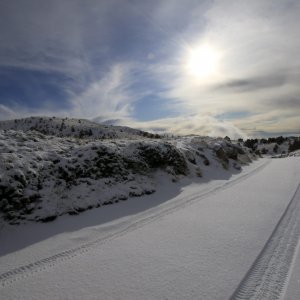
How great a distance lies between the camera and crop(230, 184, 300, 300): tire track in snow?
16.3 feet

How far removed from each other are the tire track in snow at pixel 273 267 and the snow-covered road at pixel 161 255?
0.06 ft

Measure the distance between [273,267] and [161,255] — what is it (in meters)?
2.44

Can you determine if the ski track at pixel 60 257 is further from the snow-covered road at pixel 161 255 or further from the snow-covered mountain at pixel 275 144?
the snow-covered mountain at pixel 275 144

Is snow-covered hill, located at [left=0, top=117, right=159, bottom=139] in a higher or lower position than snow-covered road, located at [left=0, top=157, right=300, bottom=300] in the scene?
higher

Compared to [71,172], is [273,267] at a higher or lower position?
lower

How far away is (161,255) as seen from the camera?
6656mm

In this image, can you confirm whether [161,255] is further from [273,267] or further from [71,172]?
[71,172]

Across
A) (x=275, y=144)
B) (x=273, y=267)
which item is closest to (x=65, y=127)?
(x=275, y=144)

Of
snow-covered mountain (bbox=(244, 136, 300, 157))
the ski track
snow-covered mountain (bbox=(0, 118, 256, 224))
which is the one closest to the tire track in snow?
the ski track

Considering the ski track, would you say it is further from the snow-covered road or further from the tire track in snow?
the tire track in snow

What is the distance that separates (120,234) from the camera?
827cm

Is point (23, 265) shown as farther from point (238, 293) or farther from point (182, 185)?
point (182, 185)

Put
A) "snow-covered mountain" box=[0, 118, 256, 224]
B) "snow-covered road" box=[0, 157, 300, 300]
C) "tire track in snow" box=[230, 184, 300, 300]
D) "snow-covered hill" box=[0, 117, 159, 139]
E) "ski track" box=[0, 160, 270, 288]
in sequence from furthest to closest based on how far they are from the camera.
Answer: "snow-covered hill" box=[0, 117, 159, 139]
"snow-covered mountain" box=[0, 118, 256, 224]
"ski track" box=[0, 160, 270, 288]
"snow-covered road" box=[0, 157, 300, 300]
"tire track in snow" box=[230, 184, 300, 300]

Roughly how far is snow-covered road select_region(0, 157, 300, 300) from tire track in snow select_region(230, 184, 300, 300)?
0.02 m
